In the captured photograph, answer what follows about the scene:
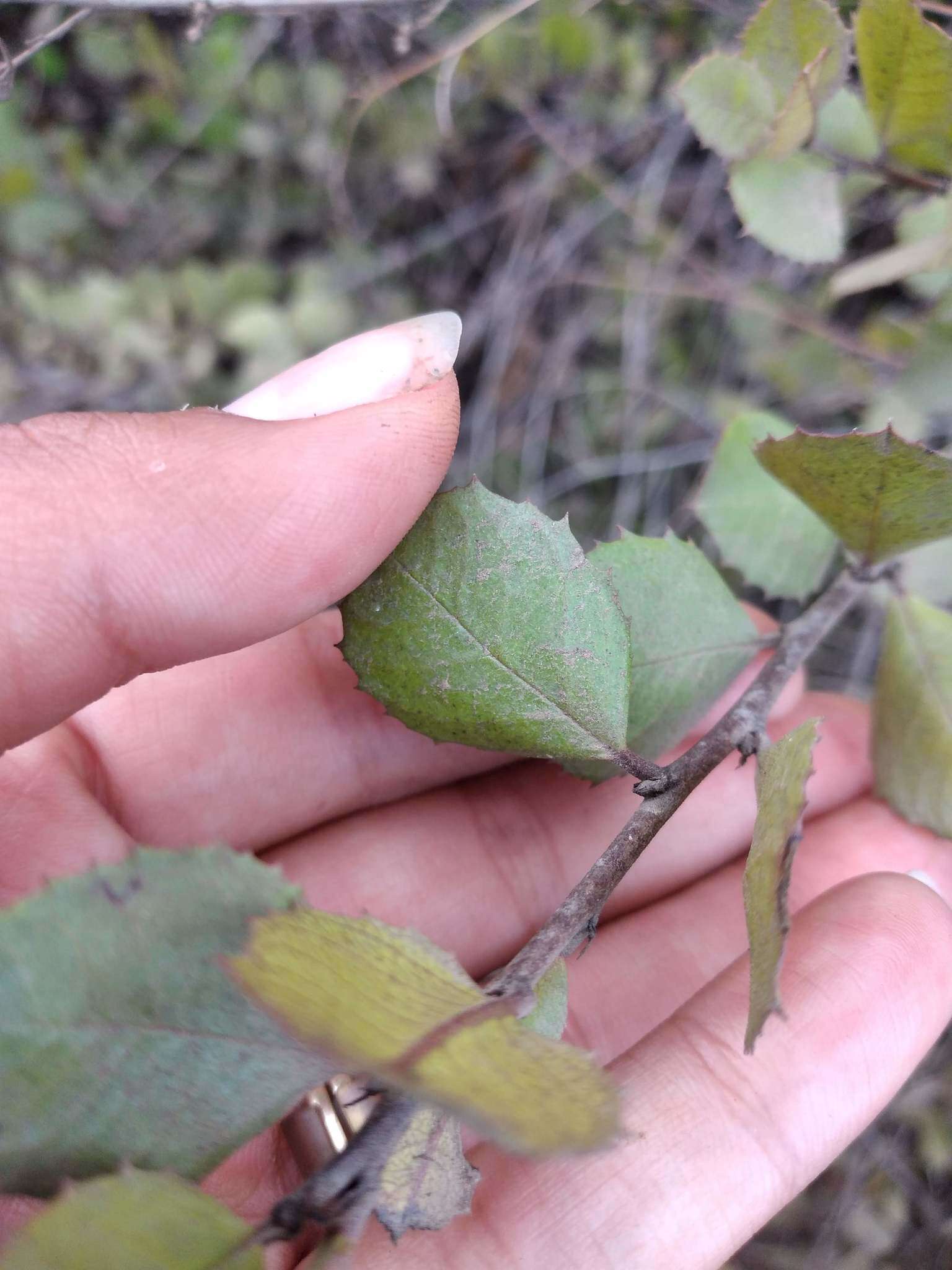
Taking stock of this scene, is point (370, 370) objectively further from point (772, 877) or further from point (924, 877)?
point (924, 877)

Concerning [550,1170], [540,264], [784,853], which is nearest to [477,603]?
[784,853]

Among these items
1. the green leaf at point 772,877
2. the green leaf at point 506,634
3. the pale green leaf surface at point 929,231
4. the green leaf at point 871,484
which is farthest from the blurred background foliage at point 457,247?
the green leaf at point 772,877

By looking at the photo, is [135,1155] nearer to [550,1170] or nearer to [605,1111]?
[605,1111]

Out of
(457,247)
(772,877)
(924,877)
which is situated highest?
(457,247)

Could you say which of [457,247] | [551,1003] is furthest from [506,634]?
[457,247]

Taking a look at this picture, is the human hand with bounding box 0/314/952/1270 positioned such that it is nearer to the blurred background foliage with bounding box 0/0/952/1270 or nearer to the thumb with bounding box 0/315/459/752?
the thumb with bounding box 0/315/459/752

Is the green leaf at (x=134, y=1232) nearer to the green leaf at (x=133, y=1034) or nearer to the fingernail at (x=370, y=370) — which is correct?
the green leaf at (x=133, y=1034)
